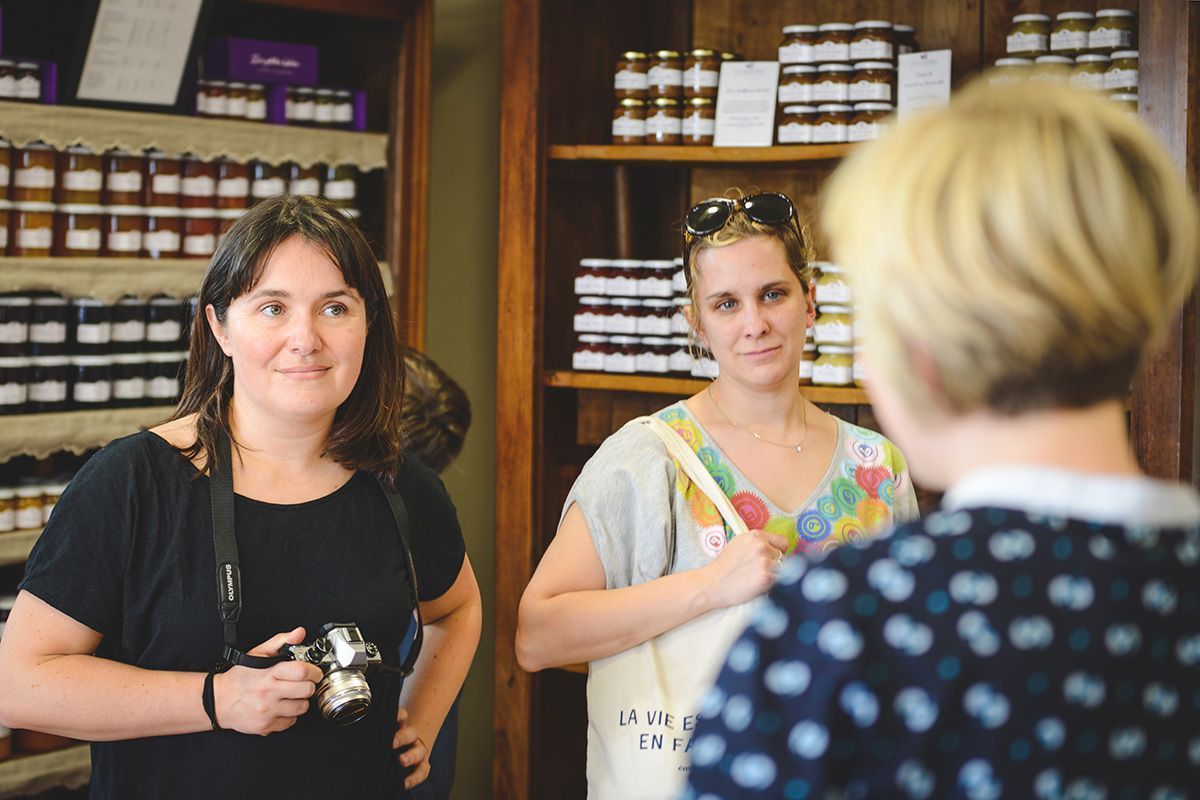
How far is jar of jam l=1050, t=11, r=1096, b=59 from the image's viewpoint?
2406 mm

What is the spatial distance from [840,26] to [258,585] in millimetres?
1785

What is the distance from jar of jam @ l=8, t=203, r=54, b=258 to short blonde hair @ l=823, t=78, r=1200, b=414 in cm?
220

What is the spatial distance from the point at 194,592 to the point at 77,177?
1.42 metres

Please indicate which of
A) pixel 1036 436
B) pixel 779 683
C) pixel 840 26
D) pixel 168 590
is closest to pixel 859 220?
pixel 1036 436

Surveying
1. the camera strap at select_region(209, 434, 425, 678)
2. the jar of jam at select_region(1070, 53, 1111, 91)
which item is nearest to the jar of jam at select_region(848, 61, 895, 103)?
the jar of jam at select_region(1070, 53, 1111, 91)

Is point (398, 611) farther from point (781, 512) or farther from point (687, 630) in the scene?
point (781, 512)

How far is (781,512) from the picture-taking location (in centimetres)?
170

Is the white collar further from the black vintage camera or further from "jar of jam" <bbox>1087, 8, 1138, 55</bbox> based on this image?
"jar of jam" <bbox>1087, 8, 1138, 55</bbox>

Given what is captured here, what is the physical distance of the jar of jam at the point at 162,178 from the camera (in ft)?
8.69

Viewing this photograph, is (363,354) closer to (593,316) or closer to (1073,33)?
(593,316)

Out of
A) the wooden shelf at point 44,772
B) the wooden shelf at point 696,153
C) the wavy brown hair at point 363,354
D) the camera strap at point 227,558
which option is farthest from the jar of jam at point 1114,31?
the wooden shelf at point 44,772

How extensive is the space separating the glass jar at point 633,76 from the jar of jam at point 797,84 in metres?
0.32

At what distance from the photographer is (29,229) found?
2.49 meters

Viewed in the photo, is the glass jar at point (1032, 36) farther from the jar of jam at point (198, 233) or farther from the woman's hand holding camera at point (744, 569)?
the jar of jam at point (198, 233)
